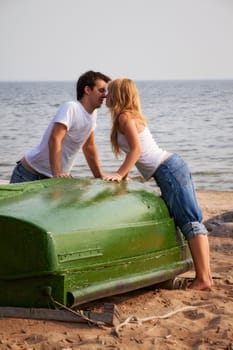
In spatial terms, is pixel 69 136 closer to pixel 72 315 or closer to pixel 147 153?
pixel 147 153

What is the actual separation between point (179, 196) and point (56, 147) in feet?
3.29

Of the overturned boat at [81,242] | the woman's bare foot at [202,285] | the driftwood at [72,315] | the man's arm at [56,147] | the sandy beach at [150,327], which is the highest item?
the man's arm at [56,147]

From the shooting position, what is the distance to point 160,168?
598 cm

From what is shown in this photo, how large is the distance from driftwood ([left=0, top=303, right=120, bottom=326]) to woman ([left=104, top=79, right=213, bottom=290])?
119 cm

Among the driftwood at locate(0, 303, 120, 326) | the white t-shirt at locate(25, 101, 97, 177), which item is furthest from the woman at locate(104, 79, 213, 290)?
the driftwood at locate(0, 303, 120, 326)

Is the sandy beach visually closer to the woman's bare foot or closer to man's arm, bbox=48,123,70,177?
the woman's bare foot

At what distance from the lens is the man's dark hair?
6.46 metres

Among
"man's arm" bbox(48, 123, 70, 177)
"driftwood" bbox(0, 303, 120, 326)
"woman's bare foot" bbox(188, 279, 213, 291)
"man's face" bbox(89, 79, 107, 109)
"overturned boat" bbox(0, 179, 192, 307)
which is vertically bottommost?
"woman's bare foot" bbox(188, 279, 213, 291)

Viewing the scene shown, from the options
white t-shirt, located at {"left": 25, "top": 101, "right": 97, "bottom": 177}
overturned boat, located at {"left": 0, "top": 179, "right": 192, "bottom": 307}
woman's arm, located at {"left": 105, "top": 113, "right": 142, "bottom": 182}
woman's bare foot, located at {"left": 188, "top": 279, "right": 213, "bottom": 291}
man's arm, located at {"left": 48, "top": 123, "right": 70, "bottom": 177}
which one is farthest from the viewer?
white t-shirt, located at {"left": 25, "top": 101, "right": 97, "bottom": 177}

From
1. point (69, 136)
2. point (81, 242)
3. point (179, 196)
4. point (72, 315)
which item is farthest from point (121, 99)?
point (72, 315)

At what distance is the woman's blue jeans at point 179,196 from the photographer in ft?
19.4

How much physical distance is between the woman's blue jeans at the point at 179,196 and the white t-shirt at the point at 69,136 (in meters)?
0.76

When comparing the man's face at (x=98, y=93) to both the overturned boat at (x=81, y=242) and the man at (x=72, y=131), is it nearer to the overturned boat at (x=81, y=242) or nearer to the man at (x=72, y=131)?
the man at (x=72, y=131)

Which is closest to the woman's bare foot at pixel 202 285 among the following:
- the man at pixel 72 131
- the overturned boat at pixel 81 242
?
the overturned boat at pixel 81 242
